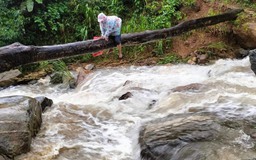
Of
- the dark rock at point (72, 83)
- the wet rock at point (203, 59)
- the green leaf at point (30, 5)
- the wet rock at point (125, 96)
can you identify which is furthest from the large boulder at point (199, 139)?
the green leaf at point (30, 5)

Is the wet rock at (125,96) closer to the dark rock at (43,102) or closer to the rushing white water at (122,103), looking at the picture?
the rushing white water at (122,103)

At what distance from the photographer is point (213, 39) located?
34.0 ft

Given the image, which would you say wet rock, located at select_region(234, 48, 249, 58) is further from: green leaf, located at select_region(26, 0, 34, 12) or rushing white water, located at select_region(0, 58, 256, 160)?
green leaf, located at select_region(26, 0, 34, 12)

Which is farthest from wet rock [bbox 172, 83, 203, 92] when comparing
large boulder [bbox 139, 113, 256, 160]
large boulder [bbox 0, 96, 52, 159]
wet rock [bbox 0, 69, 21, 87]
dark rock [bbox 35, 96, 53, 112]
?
wet rock [bbox 0, 69, 21, 87]

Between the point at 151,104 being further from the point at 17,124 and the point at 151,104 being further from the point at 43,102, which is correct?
the point at 17,124

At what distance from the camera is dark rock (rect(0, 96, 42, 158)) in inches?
194

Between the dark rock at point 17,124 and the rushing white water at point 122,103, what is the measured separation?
183 millimetres

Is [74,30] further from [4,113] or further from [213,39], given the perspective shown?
[4,113]

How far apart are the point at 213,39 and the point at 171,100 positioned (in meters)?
4.30

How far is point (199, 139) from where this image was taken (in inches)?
183

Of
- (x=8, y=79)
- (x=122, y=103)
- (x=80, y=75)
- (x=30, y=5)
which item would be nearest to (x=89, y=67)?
(x=80, y=75)

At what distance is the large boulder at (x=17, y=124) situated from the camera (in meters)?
4.91

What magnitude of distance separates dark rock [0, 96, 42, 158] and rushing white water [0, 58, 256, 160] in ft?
0.60

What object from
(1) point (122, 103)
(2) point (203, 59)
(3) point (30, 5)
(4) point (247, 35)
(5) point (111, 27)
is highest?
(5) point (111, 27)
